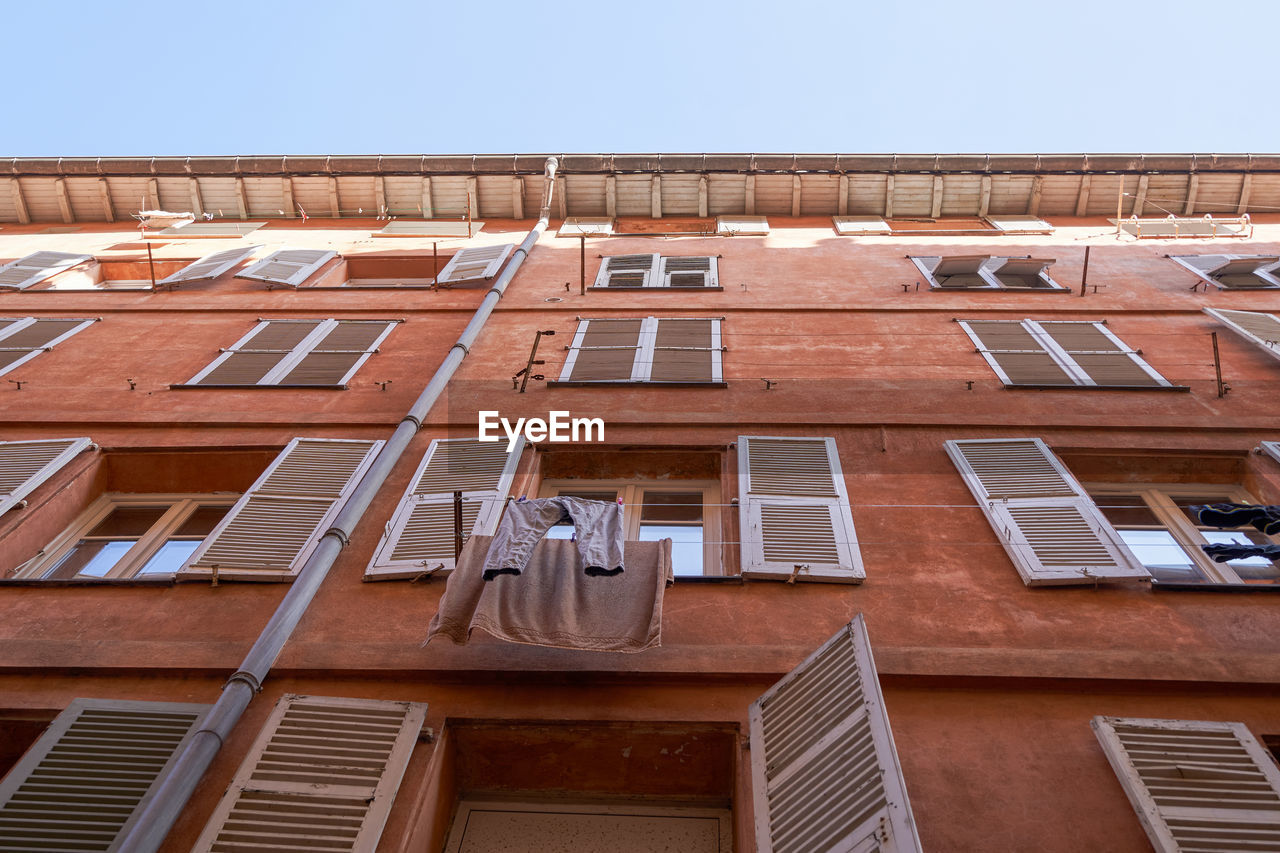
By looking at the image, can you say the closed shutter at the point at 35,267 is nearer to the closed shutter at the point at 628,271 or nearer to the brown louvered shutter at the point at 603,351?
the closed shutter at the point at 628,271

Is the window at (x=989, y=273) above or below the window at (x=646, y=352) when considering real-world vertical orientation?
above

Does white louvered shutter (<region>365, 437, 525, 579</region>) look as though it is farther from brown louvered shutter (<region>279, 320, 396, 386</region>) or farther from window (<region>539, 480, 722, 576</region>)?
brown louvered shutter (<region>279, 320, 396, 386</region>)

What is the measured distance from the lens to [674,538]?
7137mm

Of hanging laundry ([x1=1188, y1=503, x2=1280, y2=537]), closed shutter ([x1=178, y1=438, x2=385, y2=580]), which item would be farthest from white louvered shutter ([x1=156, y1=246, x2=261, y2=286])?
hanging laundry ([x1=1188, y1=503, x2=1280, y2=537])

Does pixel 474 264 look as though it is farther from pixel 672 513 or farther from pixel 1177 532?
pixel 1177 532

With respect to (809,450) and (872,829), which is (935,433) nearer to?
(809,450)

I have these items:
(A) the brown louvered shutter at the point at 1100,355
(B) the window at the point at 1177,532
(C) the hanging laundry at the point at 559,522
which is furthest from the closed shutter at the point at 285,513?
(A) the brown louvered shutter at the point at 1100,355

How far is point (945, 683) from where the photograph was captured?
5.26 metres

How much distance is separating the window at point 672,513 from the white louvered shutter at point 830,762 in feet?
6.07

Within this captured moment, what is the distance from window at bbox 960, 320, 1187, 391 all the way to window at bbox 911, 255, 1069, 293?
162cm

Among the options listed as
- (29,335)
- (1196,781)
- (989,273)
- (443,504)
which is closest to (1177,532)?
(1196,781)

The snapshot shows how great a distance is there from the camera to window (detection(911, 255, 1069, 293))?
11711mm

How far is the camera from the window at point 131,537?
6.95 m

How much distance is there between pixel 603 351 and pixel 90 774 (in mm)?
6099
